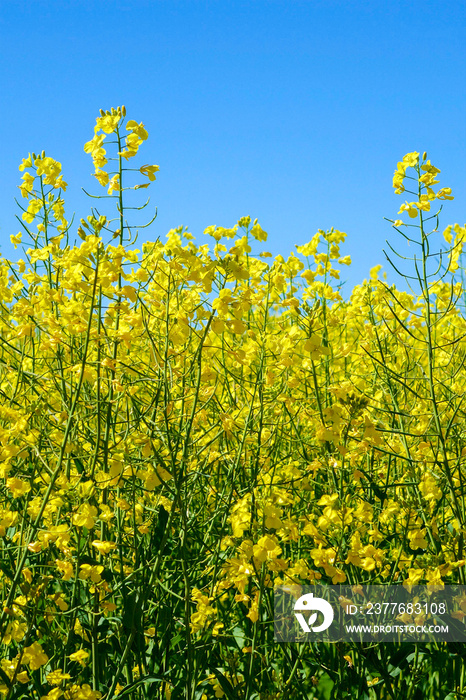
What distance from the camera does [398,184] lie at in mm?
2396

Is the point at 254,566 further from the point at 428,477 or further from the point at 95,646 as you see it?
the point at 428,477

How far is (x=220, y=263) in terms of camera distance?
72.2 inches

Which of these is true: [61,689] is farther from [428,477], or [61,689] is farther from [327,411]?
[428,477]

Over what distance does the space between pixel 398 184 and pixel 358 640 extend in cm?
175

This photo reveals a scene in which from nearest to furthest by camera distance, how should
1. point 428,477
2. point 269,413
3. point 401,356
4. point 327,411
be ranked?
point 327,411 → point 428,477 → point 269,413 → point 401,356

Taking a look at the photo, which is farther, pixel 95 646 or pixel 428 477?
pixel 428 477

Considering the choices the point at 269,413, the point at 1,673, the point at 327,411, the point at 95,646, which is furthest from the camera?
the point at 269,413

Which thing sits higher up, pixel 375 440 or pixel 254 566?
pixel 375 440

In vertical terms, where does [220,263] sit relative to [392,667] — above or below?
above

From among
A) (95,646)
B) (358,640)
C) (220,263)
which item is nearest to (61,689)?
(95,646)

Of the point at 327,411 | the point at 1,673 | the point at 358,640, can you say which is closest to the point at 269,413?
the point at 327,411

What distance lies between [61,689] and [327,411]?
48.3 inches

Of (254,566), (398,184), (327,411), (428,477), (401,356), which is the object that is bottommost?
(254,566)

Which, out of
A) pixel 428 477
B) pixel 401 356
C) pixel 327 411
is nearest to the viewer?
pixel 327 411
